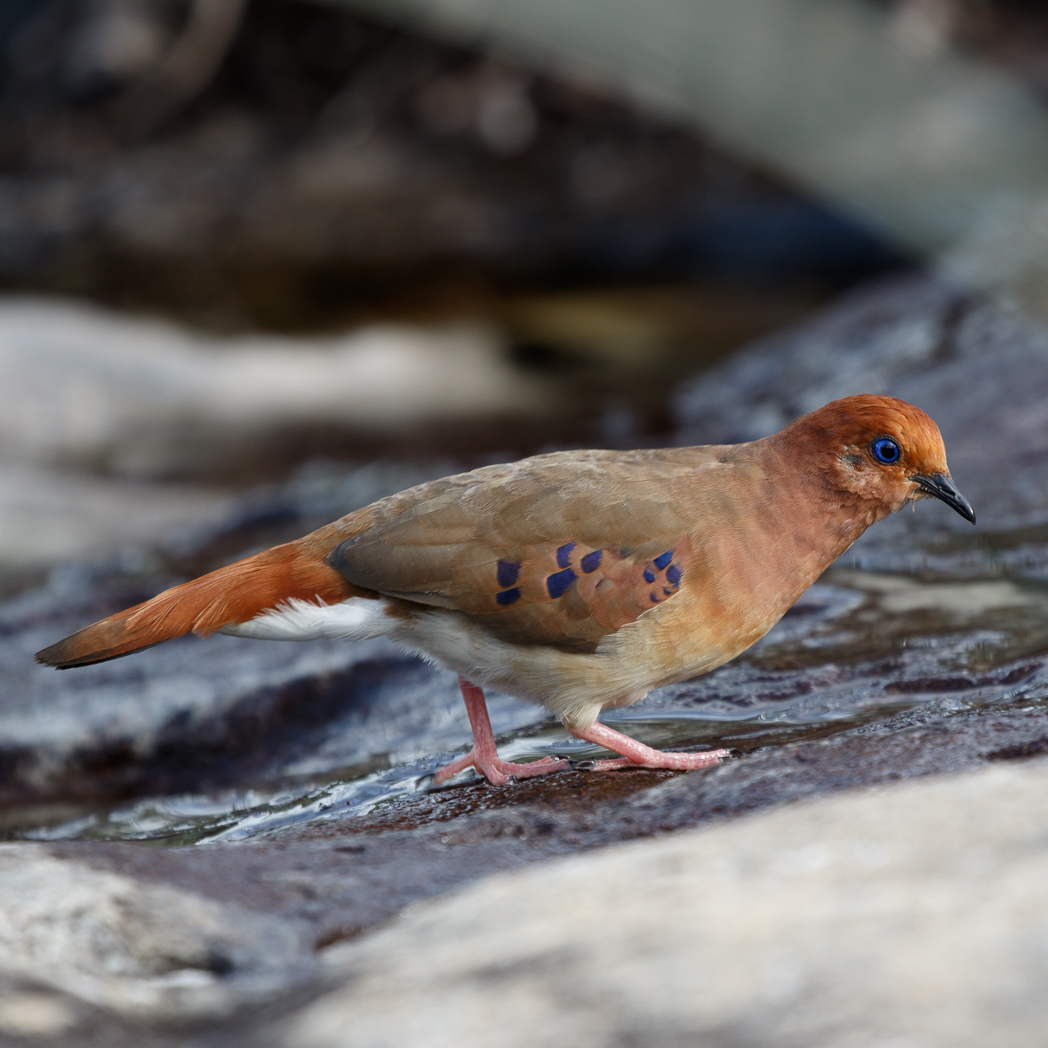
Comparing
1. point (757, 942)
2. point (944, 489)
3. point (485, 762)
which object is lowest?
point (485, 762)

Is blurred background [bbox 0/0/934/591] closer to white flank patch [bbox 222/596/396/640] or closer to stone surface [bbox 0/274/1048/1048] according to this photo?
stone surface [bbox 0/274/1048/1048]

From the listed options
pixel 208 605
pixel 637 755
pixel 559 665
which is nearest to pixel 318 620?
pixel 208 605

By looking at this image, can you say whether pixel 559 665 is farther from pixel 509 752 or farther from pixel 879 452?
pixel 879 452

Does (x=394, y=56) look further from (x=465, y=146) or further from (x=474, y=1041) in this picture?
(x=474, y=1041)

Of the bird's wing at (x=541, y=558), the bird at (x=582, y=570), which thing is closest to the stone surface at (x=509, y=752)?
the bird at (x=582, y=570)

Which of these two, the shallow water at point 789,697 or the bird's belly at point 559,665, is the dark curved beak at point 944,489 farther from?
the bird's belly at point 559,665

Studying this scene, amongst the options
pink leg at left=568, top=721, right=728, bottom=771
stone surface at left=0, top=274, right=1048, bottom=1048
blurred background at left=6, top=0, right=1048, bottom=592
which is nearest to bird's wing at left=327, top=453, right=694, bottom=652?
pink leg at left=568, top=721, right=728, bottom=771
